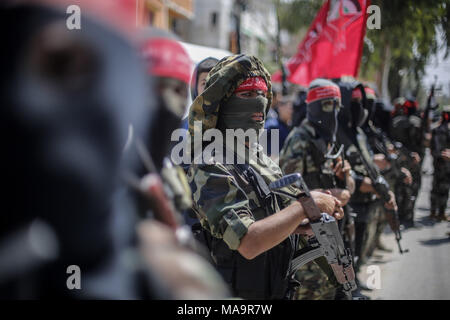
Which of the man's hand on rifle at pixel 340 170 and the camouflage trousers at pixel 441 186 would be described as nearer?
the man's hand on rifle at pixel 340 170

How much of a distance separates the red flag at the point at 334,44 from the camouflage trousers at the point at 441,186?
134 inches

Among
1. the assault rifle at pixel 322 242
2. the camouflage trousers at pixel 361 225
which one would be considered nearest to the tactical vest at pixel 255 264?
the assault rifle at pixel 322 242

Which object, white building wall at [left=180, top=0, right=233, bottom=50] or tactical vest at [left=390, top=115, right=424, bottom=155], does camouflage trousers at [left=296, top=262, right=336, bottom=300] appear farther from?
white building wall at [left=180, top=0, right=233, bottom=50]

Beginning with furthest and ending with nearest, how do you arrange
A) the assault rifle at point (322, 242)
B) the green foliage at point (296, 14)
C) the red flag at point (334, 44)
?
the green foliage at point (296, 14), the red flag at point (334, 44), the assault rifle at point (322, 242)

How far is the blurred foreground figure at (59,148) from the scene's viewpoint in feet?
2.17

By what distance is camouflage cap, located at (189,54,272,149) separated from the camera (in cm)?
179

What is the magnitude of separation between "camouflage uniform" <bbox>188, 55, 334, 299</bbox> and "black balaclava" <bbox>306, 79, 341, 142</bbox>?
1594 millimetres

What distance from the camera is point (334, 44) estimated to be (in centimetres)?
537

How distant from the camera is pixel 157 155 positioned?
0.89 meters

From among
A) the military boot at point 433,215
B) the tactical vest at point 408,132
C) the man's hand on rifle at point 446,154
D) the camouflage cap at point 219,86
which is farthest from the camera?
the military boot at point 433,215

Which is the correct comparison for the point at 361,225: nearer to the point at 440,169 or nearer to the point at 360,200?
the point at 360,200

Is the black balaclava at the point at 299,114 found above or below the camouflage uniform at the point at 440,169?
above

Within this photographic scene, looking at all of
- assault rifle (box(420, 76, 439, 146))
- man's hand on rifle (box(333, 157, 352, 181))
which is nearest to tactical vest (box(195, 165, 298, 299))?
man's hand on rifle (box(333, 157, 352, 181))

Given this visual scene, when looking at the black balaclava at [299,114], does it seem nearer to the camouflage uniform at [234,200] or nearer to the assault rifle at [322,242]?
the assault rifle at [322,242]
